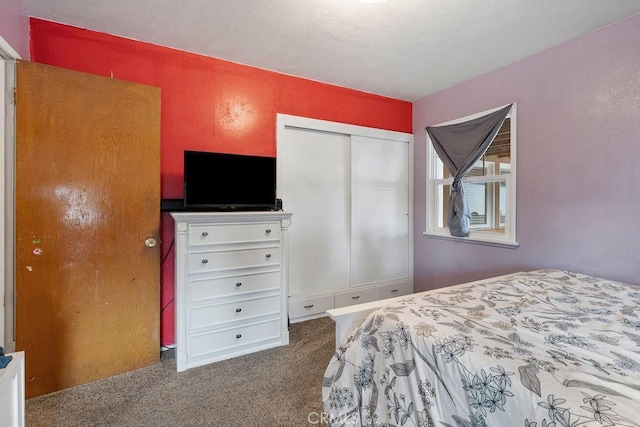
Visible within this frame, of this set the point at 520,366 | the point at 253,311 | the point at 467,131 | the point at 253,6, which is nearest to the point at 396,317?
the point at 520,366

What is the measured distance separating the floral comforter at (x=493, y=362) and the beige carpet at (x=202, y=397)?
0.44 m

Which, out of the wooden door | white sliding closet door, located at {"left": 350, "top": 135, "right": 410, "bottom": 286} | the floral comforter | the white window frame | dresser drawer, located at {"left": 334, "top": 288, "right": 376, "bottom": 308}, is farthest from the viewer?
white sliding closet door, located at {"left": 350, "top": 135, "right": 410, "bottom": 286}

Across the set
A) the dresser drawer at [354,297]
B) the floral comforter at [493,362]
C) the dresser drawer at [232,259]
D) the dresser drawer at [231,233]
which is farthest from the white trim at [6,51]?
the dresser drawer at [354,297]

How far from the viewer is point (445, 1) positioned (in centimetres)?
174

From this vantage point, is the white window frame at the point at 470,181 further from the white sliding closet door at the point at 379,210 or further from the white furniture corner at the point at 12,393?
the white furniture corner at the point at 12,393

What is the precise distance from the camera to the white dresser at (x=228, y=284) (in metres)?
2.00

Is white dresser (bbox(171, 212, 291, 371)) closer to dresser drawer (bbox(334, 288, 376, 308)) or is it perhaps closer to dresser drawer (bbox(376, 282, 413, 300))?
dresser drawer (bbox(334, 288, 376, 308))

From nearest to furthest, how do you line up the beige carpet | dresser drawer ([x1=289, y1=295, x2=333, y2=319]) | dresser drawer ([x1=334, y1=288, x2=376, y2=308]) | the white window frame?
1. the beige carpet
2. the white window frame
3. dresser drawer ([x1=289, y1=295, x2=333, y2=319])
4. dresser drawer ([x1=334, y1=288, x2=376, y2=308])

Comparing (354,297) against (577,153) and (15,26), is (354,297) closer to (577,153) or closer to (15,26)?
(577,153)

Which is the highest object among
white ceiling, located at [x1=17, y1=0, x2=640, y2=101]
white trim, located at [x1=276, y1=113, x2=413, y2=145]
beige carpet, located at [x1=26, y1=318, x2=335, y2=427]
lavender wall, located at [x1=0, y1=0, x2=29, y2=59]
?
white ceiling, located at [x1=17, y1=0, x2=640, y2=101]

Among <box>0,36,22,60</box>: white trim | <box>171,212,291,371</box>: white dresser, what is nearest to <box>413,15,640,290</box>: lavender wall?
<box>171,212,291,371</box>: white dresser

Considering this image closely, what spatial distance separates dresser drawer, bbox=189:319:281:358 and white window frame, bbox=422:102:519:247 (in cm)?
198

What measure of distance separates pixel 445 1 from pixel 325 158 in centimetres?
159

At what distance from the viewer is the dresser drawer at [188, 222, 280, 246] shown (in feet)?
6.65
